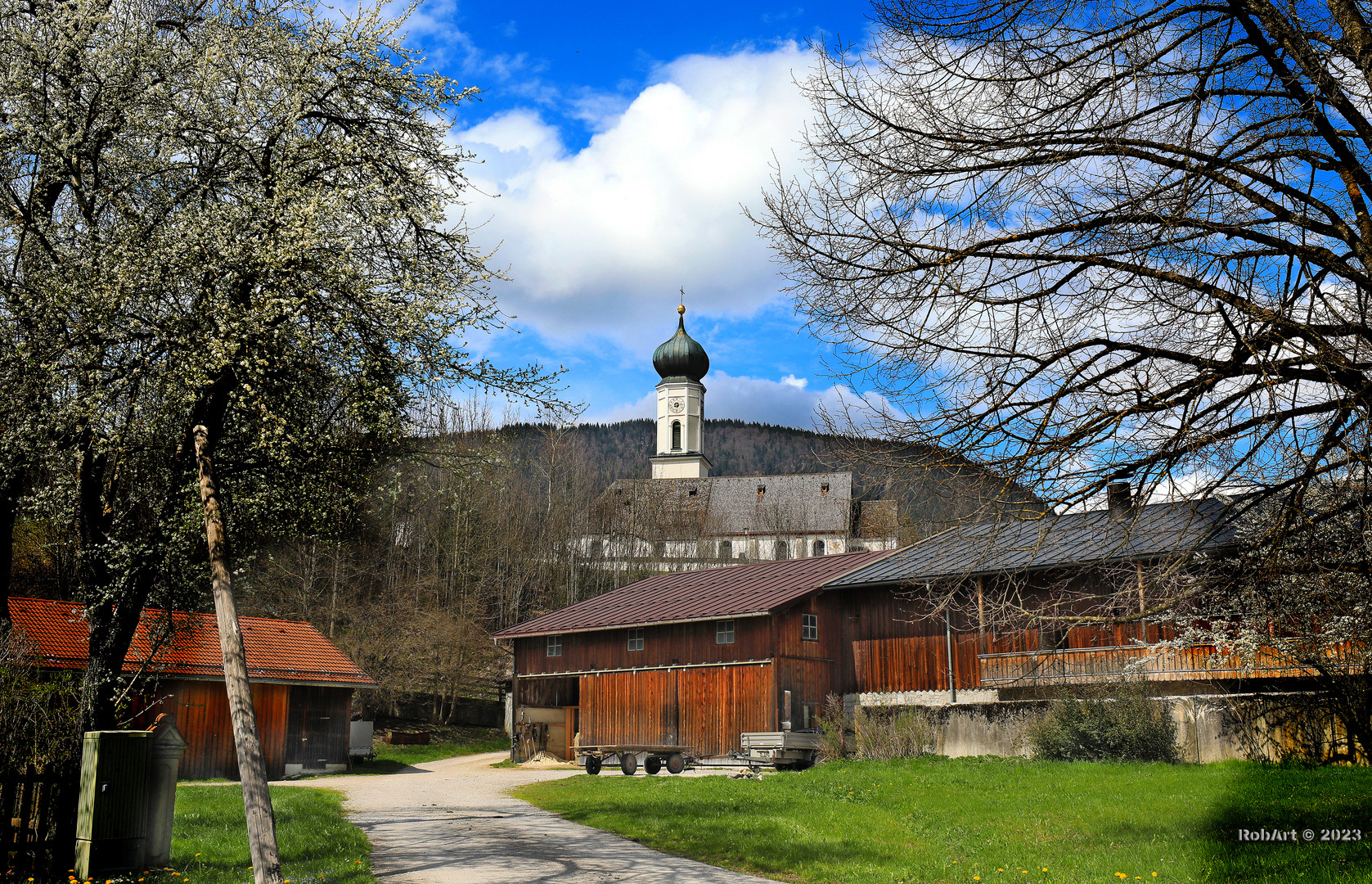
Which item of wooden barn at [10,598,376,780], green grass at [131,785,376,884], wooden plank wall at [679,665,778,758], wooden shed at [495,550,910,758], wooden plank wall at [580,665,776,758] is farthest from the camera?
wooden shed at [495,550,910,758]

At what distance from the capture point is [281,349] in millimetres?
10180

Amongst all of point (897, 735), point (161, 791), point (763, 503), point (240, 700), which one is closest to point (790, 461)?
point (763, 503)

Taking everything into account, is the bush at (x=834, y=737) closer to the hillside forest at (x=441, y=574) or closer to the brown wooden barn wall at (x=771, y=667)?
the brown wooden barn wall at (x=771, y=667)

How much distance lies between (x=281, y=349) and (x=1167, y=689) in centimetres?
2116

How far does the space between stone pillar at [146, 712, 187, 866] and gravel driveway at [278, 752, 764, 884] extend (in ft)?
6.58

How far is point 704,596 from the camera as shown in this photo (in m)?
33.1

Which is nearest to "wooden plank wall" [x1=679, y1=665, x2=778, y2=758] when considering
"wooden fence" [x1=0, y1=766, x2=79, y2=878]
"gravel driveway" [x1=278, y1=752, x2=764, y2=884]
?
"gravel driveway" [x1=278, y1=752, x2=764, y2=884]

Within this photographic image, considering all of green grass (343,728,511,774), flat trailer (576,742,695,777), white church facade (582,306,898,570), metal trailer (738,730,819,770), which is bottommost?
green grass (343,728,511,774)

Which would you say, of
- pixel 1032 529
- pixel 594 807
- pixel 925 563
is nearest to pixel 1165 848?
pixel 1032 529

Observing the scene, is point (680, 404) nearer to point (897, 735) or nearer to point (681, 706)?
point (681, 706)

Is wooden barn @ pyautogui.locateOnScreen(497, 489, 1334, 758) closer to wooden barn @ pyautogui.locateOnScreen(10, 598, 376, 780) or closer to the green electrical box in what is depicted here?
wooden barn @ pyautogui.locateOnScreen(10, 598, 376, 780)

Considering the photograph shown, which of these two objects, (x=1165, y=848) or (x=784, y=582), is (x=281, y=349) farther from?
(x=784, y=582)

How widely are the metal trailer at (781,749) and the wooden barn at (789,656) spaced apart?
Answer: 1092mm

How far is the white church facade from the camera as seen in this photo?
68.8 metres
